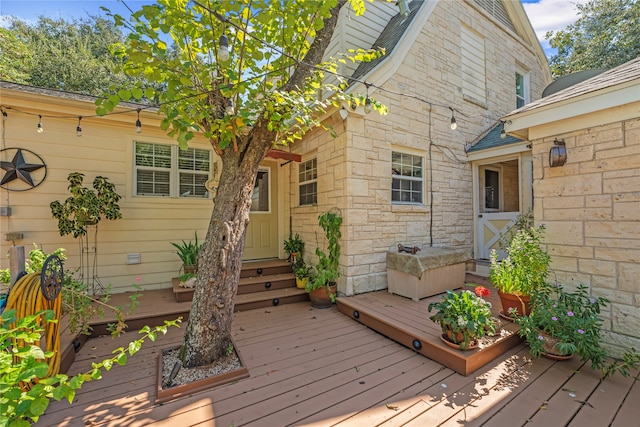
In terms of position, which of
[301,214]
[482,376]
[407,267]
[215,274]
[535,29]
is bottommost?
[482,376]

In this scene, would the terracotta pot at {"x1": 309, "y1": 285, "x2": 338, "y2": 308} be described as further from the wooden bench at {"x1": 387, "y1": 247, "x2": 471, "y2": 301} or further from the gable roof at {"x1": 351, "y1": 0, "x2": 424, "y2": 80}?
the gable roof at {"x1": 351, "y1": 0, "x2": 424, "y2": 80}

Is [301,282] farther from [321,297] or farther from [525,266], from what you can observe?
[525,266]

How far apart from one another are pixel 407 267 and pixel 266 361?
8.74 ft

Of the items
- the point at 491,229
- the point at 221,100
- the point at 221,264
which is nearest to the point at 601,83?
the point at 491,229

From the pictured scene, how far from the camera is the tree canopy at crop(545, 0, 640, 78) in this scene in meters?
9.37

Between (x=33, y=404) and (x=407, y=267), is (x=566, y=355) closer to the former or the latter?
(x=407, y=267)

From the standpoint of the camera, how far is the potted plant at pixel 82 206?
159 inches

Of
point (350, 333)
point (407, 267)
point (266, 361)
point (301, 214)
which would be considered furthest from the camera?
point (301, 214)

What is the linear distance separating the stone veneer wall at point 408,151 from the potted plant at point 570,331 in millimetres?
2320

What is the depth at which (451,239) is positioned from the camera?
586 centimetres

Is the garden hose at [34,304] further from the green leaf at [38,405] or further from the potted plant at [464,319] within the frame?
the potted plant at [464,319]

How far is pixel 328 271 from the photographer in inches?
173

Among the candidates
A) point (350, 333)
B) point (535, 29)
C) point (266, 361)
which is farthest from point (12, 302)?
point (535, 29)

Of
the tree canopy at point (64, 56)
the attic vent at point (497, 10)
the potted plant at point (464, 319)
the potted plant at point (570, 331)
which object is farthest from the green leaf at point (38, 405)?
the tree canopy at point (64, 56)
